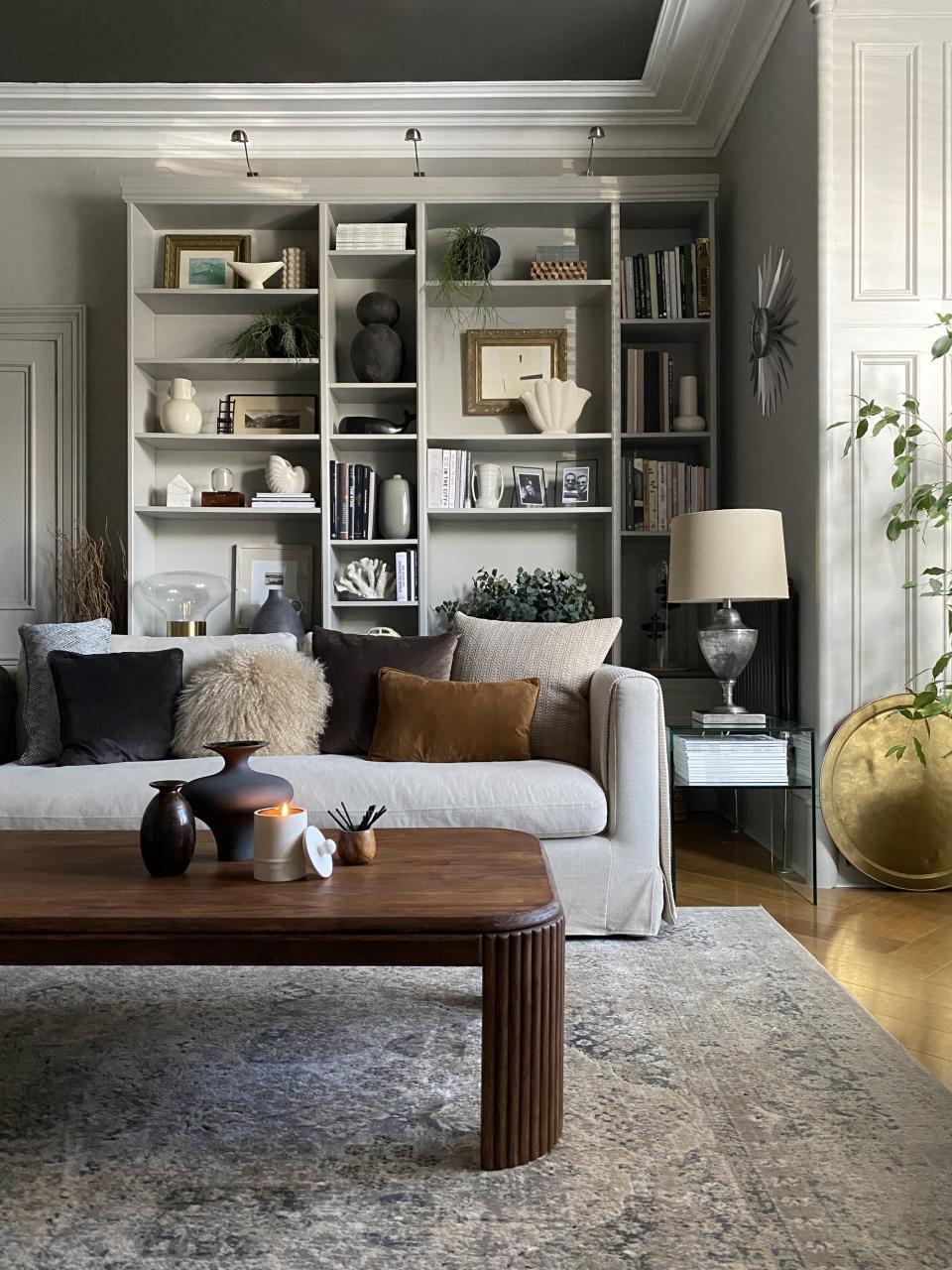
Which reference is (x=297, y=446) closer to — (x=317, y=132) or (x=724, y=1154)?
(x=317, y=132)

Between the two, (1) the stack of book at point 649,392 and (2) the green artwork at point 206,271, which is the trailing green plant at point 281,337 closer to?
(2) the green artwork at point 206,271

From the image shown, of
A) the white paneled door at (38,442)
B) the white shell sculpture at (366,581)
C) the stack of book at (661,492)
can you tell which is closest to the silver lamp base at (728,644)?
the stack of book at (661,492)

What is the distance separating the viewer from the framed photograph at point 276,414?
186 inches

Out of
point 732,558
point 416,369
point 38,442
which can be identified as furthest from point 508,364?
point 38,442

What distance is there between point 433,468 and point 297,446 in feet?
2.13

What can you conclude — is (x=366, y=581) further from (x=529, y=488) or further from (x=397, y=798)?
(x=397, y=798)

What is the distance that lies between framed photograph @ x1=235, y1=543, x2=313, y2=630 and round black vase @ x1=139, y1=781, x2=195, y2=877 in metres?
2.90

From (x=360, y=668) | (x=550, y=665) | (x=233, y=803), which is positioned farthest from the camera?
(x=360, y=668)

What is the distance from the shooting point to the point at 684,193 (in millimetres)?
4453

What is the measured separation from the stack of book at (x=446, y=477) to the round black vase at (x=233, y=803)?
2.67 metres

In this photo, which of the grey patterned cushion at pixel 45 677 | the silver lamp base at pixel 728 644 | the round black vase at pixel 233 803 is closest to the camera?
the round black vase at pixel 233 803

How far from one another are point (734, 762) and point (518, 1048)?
1.82 meters

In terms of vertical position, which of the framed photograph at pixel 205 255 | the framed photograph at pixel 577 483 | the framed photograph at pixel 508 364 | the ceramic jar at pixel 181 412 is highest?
the framed photograph at pixel 205 255

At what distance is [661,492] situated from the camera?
4.55 m
